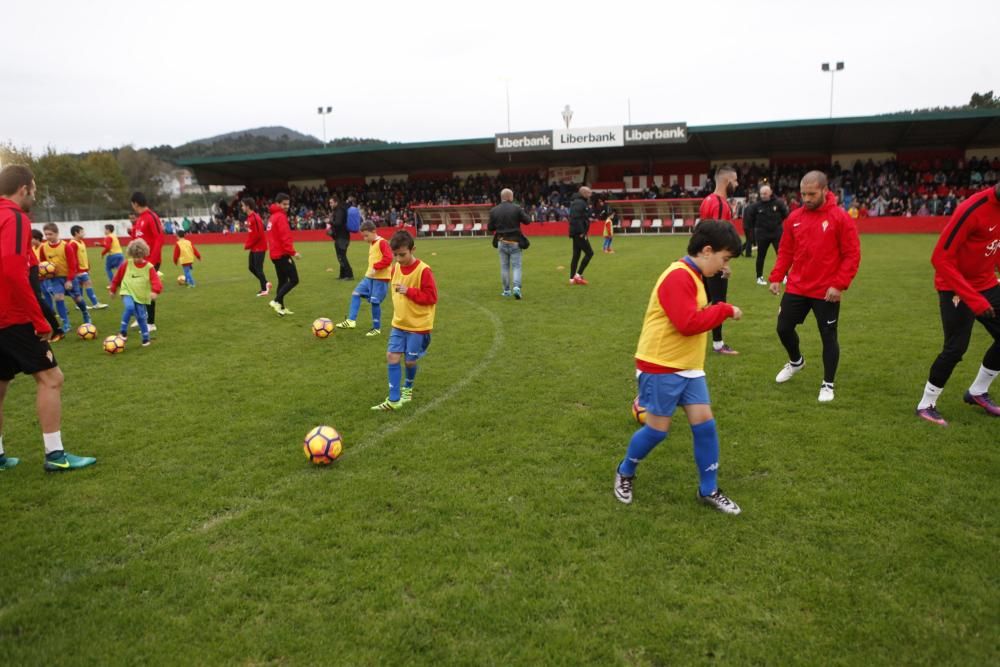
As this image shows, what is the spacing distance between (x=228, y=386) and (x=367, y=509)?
371 centimetres

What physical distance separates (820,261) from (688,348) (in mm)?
2787

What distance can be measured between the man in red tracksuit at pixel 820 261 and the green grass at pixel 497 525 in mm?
695

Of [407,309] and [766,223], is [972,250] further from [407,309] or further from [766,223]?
[766,223]

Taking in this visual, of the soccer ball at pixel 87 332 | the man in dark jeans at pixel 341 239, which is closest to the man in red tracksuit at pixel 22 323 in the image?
the soccer ball at pixel 87 332

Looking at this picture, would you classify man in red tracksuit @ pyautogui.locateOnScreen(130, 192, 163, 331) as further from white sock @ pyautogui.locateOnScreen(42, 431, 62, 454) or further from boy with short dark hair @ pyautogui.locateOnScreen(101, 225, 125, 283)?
white sock @ pyautogui.locateOnScreen(42, 431, 62, 454)

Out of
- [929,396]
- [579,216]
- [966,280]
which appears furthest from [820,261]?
[579,216]

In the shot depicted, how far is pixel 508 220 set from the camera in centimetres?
1159

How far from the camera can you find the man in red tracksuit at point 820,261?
5594mm

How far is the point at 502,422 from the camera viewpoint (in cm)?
561

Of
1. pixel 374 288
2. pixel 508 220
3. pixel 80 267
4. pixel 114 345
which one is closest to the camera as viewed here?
pixel 114 345

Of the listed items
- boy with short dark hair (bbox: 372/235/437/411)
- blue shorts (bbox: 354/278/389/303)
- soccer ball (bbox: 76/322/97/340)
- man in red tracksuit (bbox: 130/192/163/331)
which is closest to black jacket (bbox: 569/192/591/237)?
blue shorts (bbox: 354/278/389/303)

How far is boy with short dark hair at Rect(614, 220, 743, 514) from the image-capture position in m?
3.64

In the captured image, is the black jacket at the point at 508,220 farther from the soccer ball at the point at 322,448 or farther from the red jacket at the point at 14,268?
the red jacket at the point at 14,268

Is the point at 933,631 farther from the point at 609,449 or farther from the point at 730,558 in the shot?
the point at 609,449
